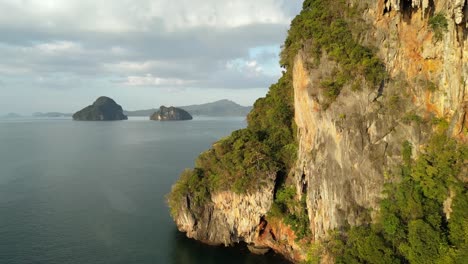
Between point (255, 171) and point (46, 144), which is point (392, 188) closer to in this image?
point (255, 171)

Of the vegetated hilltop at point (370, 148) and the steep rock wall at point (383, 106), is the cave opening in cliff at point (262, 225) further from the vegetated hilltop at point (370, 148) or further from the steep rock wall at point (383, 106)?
the steep rock wall at point (383, 106)

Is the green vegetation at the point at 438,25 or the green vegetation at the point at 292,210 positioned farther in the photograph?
the green vegetation at the point at 292,210

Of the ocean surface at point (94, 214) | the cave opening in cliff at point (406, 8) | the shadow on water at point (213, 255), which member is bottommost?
the shadow on water at point (213, 255)

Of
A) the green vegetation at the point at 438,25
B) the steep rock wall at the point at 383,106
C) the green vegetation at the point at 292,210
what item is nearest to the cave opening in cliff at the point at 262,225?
the green vegetation at the point at 292,210

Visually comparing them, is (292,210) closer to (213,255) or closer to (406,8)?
(213,255)

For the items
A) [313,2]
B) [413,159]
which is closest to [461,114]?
[413,159]
